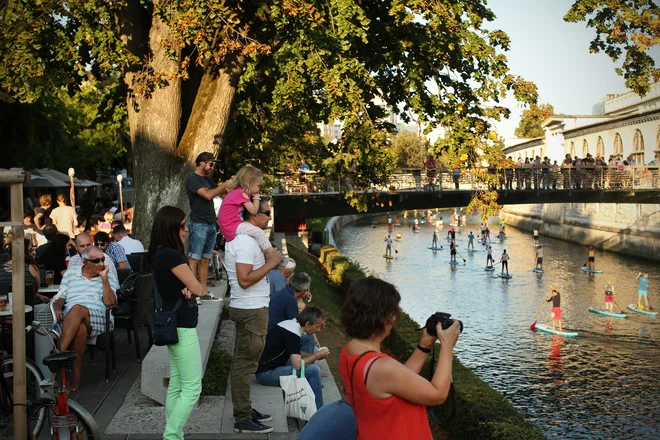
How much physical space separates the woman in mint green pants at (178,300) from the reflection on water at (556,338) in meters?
1.82

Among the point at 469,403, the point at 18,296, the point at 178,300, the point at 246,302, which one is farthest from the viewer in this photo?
the point at 469,403

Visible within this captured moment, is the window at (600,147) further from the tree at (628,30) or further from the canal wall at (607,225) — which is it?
the tree at (628,30)

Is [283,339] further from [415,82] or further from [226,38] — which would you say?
[415,82]

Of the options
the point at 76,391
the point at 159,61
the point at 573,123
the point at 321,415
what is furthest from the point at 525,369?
the point at 573,123

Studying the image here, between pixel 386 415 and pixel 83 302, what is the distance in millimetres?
5303

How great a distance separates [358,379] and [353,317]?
0.91 ft

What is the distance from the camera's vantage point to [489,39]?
13.9 m

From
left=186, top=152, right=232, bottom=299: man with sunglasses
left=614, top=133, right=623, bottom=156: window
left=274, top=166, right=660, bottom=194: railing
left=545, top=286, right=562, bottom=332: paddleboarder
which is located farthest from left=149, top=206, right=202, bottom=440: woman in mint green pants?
left=614, top=133, right=623, bottom=156: window

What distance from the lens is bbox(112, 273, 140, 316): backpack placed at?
29.2ft

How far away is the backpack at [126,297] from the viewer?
8.91 m

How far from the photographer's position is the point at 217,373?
882 centimetres

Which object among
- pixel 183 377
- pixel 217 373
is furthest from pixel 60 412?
pixel 217 373

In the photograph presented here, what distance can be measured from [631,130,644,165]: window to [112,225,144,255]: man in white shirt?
50982 millimetres

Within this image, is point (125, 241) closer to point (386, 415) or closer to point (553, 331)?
point (386, 415)
